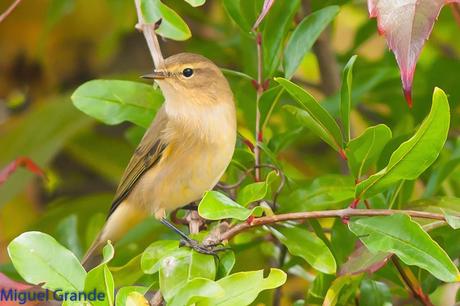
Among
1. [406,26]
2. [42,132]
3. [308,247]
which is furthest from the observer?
[42,132]

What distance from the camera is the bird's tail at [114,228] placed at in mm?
2439

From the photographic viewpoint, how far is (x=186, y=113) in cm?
240

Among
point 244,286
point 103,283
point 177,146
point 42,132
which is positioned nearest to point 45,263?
point 103,283

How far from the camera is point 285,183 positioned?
6.81 feet

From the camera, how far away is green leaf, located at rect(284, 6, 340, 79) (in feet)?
6.66

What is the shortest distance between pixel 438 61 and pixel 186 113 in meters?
0.76

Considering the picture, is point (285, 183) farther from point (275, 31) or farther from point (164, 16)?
point (164, 16)

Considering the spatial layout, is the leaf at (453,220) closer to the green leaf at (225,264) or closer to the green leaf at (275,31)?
the green leaf at (225,264)

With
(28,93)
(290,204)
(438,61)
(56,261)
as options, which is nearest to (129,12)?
(28,93)


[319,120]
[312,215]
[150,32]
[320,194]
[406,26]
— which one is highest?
[406,26]

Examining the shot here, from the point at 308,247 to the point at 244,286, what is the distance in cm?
30

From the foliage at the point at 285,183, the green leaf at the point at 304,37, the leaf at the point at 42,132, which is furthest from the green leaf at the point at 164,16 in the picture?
the leaf at the point at 42,132

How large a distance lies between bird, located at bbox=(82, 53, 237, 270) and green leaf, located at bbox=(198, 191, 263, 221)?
0.60 metres

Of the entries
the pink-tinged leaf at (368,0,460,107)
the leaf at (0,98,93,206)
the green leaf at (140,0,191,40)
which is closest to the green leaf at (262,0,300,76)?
the green leaf at (140,0,191,40)
